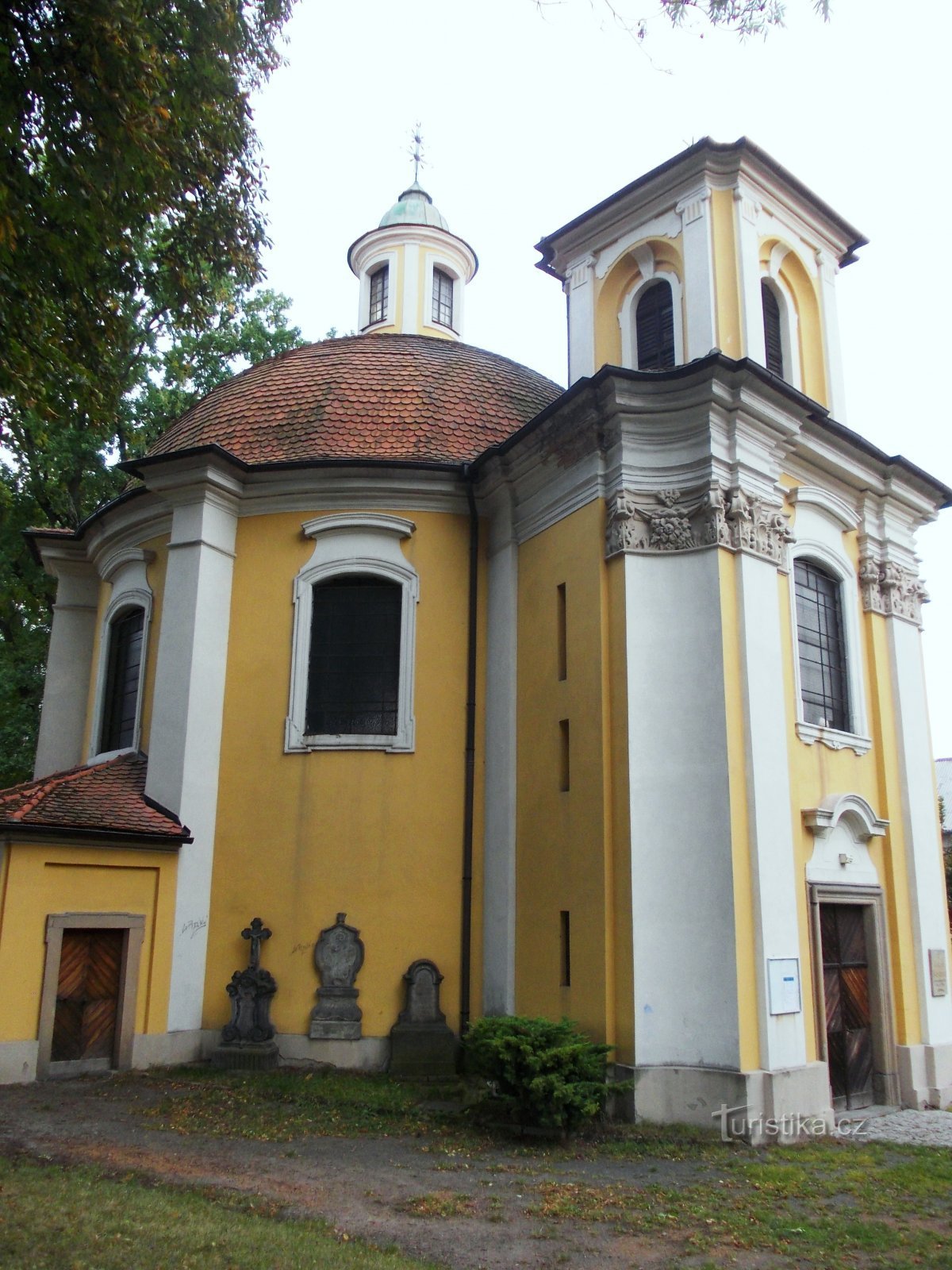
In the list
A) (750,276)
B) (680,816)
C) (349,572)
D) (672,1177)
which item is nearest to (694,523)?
(680,816)

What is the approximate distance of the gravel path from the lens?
984 cm

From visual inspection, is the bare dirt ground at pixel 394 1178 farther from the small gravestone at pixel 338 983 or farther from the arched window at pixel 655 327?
the arched window at pixel 655 327

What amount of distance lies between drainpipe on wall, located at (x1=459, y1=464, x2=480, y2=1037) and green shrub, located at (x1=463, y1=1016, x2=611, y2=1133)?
233 cm

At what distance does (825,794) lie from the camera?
38.5 feet

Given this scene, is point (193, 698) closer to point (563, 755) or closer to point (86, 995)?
point (86, 995)

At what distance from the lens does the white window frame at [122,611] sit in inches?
564

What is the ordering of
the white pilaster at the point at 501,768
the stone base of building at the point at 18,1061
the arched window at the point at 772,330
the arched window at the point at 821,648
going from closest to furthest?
the stone base of building at the point at 18,1061 → the white pilaster at the point at 501,768 → the arched window at the point at 821,648 → the arched window at the point at 772,330

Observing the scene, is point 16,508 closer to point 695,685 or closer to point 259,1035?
point 259,1035

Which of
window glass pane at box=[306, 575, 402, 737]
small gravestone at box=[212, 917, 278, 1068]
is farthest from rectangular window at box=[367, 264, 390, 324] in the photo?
small gravestone at box=[212, 917, 278, 1068]

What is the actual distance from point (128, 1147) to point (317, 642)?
6883 millimetres

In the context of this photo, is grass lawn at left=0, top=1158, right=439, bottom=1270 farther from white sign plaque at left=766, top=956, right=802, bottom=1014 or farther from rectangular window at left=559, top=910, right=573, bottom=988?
white sign plaque at left=766, top=956, right=802, bottom=1014

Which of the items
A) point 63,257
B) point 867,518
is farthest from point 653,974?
point 63,257


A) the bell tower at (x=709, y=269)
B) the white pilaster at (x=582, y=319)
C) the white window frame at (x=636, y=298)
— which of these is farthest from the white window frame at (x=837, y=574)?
the white pilaster at (x=582, y=319)

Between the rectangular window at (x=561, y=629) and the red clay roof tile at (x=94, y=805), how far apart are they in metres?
4.94
